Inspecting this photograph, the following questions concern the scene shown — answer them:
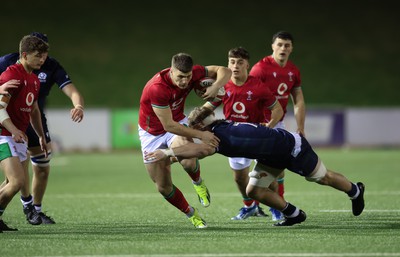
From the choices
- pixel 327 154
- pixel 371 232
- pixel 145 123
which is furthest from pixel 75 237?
pixel 327 154

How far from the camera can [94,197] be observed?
11805mm

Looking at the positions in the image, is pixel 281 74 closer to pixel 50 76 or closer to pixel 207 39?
pixel 50 76

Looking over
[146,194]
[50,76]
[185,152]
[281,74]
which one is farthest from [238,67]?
[146,194]

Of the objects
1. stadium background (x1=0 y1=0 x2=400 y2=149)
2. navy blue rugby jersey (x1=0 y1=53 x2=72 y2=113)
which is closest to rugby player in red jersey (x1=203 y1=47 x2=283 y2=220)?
navy blue rugby jersey (x1=0 y1=53 x2=72 y2=113)

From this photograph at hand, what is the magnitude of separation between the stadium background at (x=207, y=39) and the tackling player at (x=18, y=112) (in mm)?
21473

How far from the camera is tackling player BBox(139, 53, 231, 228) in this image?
7.30 m

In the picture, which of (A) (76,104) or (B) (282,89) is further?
(B) (282,89)

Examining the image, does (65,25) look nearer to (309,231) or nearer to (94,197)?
(94,197)

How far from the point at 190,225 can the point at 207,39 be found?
26666 millimetres

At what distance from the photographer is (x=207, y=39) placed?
→ 3434cm

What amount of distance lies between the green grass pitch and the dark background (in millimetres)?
16130

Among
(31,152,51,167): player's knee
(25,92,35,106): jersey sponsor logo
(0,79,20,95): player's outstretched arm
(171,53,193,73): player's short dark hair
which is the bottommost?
(31,152,51,167): player's knee

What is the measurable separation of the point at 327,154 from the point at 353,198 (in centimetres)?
1388

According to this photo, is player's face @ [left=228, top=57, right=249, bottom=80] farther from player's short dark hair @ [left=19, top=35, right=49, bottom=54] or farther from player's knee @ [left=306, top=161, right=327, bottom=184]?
player's short dark hair @ [left=19, top=35, right=49, bottom=54]
